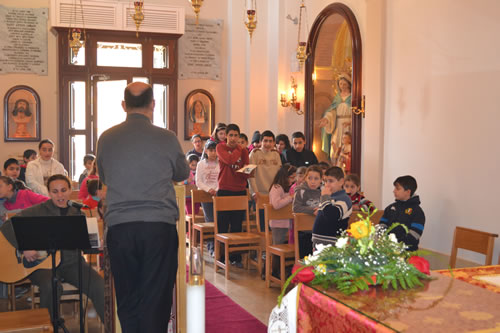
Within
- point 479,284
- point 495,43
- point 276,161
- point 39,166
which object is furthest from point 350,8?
point 479,284

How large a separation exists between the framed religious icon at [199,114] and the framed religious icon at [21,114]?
10.2 ft

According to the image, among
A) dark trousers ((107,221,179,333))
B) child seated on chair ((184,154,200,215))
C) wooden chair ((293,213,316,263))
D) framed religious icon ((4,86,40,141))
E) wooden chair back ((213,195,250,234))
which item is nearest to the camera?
dark trousers ((107,221,179,333))

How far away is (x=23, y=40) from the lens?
12078 millimetres

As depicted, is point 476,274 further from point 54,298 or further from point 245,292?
point 245,292

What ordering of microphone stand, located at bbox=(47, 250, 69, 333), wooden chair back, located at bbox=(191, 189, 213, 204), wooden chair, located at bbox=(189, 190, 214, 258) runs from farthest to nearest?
1. wooden chair back, located at bbox=(191, 189, 213, 204)
2. wooden chair, located at bbox=(189, 190, 214, 258)
3. microphone stand, located at bbox=(47, 250, 69, 333)

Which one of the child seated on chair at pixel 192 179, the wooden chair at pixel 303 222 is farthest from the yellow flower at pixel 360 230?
the child seated on chair at pixel 192 179

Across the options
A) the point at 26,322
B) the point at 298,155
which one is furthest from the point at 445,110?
the point at 26,322

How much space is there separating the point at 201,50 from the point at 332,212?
8.42 m

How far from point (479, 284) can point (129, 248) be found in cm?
203

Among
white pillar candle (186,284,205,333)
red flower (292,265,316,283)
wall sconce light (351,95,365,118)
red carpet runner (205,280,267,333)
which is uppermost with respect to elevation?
wall sconce light (351,95,365,118)

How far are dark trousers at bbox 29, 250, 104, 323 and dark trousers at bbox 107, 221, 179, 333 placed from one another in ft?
4.73

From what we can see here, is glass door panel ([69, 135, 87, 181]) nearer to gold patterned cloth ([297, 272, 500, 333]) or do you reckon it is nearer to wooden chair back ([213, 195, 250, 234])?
wooden chair back ([213, 195, 250, 234])

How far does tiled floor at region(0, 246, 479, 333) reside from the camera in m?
5.86

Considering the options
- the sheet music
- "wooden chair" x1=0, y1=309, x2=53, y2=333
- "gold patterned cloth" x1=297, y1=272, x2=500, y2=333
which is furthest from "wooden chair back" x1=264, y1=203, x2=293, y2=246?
"gold patterned cloth" x1=297, y1=272, x2=500, y2=333
